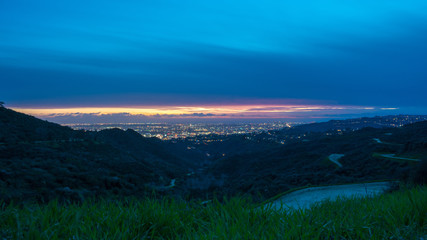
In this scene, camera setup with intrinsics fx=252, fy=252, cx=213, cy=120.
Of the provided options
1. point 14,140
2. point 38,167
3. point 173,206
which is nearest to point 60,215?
point 173,206

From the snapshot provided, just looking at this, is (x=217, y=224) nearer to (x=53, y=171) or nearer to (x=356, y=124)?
(x=53, y=171)

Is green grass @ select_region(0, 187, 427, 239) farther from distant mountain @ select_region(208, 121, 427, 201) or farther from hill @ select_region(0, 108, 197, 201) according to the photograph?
distant mountain @ select_region(208, 121, 427, 201)

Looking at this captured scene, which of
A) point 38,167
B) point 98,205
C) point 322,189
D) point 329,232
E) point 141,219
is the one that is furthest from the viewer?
point 38,167

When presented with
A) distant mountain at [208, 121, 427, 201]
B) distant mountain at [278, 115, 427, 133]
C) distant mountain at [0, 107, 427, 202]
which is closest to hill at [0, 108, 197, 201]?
distant mountain at [0, 107, 427, 202]

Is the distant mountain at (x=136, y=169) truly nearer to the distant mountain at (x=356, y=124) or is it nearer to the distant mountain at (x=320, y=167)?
the distant mountain at (x=320, y=167)

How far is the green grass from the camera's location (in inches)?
92.2

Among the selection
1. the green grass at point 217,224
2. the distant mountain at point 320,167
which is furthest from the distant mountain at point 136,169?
the green grass at point 217,224

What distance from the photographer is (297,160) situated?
139 ft

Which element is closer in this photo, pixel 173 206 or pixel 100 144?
pixel 173 206

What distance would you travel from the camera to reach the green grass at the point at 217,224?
92.2 inches

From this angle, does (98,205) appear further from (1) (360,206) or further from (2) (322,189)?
(2) (322,189)

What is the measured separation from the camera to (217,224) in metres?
2.46

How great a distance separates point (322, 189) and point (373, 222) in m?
15.5

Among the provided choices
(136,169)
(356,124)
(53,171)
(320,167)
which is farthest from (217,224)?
(356,124)
